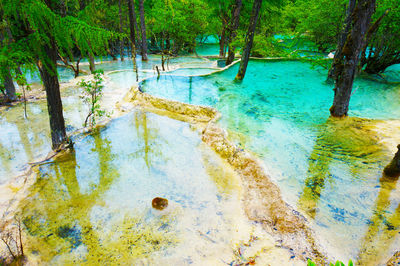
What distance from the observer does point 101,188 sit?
17.8ft

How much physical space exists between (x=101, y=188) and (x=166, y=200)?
1.81 m

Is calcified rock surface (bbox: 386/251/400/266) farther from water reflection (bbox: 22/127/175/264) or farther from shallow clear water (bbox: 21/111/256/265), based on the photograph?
water reflection (bbox: 22/127/175/264)

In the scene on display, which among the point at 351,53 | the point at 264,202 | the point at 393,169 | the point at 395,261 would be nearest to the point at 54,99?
the point at 264,202

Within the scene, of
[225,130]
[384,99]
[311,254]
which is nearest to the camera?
[311,254]

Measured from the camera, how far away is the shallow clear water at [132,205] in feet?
12.7

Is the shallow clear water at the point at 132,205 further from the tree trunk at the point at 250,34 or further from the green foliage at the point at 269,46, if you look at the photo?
the green foliage at the point at 269,46

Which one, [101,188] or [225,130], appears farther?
[225,130]

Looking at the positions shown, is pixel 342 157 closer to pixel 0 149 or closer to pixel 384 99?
pixel 384 99

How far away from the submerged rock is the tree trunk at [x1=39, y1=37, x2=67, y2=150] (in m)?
3.94

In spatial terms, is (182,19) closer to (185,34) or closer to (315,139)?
(185,34)

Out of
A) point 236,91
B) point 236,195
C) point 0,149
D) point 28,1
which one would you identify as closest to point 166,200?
point 236,195

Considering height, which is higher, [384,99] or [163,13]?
[163,13]

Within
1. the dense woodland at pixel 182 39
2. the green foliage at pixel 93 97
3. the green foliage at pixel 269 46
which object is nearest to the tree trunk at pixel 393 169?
the dense woodland at pixel 182 39

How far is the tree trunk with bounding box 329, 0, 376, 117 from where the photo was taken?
6303 mm
